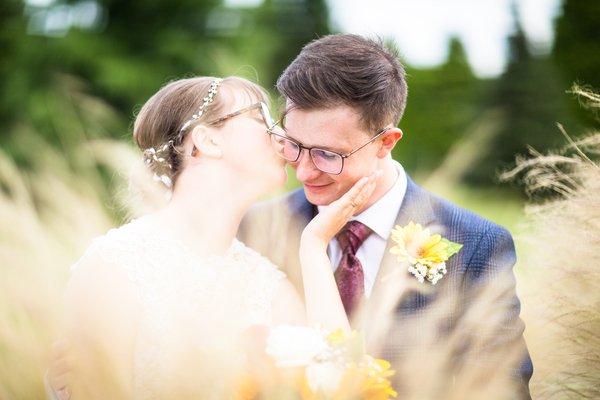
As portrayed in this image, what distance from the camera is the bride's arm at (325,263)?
2584 mm

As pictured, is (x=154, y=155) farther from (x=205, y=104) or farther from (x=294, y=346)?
(x=294, y=346)

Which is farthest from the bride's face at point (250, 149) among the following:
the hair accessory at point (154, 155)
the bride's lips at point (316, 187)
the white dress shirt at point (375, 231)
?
the white dress shirt at point (375, 231)

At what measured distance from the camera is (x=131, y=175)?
3062 millimetres

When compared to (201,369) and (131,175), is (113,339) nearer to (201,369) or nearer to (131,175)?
(201,369)

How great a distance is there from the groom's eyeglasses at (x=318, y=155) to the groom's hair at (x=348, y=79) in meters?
0.23

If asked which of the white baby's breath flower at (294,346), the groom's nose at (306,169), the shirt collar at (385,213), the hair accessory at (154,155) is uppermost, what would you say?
the hair accessory at (154,155)

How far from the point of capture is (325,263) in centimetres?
272

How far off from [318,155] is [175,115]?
0.94 meters

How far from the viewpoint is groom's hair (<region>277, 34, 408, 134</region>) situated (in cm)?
290

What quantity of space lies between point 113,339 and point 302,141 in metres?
1.57

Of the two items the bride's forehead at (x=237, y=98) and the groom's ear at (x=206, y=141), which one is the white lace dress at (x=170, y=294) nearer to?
the groom's ear at (x=206, y=141)

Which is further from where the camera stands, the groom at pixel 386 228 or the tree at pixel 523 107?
the tree at pixel 523 107

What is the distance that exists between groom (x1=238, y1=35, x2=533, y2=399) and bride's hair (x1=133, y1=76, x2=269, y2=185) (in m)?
0.44

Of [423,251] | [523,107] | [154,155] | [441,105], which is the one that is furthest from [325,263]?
[441,105]
